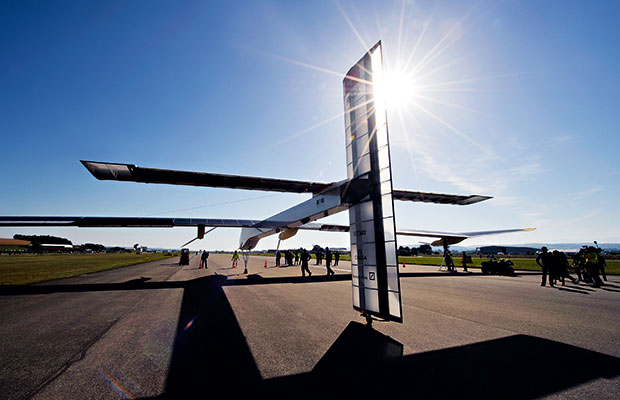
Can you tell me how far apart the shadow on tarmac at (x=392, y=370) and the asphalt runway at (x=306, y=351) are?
0.07 feet

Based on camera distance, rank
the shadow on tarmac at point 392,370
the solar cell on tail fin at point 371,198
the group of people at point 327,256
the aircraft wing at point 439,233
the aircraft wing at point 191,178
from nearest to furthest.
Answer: the shadow on tarmac at point 392,370 < the solar cell on tail fin at point 371,198 < the aircraft wing at point 191,178 < the group of people at point 327,256 < the aircraft wing at point 439,233

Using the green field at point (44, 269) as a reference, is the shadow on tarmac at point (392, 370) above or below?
below

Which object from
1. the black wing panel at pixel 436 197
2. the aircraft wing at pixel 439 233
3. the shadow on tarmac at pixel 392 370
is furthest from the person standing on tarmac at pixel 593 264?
the shadow on tarmac at pixel 392 370

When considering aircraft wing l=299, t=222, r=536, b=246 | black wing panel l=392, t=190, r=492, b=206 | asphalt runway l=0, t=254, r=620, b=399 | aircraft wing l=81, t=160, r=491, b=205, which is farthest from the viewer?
aircraft wing l=299, t=222, r=536, b=246

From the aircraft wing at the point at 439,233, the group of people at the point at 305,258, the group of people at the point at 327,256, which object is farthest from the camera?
the aircraft wing at the point at 439,233

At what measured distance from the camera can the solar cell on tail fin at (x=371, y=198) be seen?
568cm

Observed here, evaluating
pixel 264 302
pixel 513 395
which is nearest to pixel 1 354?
pixel 264 302

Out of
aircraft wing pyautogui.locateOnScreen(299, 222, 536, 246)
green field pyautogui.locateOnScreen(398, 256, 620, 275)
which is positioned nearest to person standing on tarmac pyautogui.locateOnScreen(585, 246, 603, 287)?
aircraft wing pyautogui.locateOnScreen(299, 222, 536, 246)

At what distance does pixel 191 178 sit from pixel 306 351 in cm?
810

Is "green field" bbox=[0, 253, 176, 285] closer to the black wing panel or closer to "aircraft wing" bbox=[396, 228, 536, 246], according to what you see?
the black wing panel

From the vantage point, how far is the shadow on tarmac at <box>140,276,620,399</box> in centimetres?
312

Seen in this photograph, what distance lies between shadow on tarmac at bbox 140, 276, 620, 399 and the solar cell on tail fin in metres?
1.03

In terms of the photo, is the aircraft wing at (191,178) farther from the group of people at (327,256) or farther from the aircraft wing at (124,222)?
the group of people at (327,256)

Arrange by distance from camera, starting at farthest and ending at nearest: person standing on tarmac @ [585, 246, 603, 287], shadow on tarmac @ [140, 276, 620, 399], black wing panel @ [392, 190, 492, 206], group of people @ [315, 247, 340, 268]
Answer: group of people @ [315, 247, 340, 268]
black wing panel @ [392, 190, 492, 206]
person standing on tarmac @ [585, 246, 603, 287]
shadow on tarmac @ [140, 276, 620, 399]
